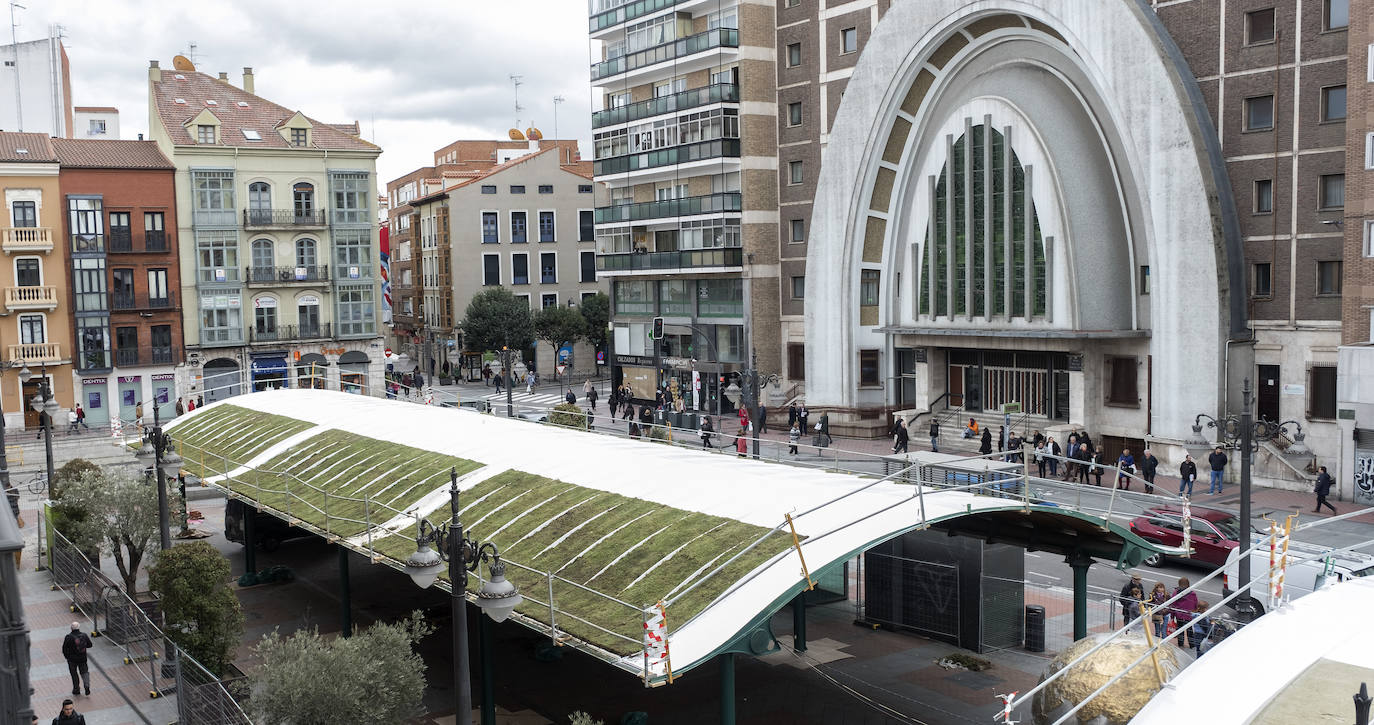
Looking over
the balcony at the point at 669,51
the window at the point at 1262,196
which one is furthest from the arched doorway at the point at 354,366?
the window at the point at 1262,196

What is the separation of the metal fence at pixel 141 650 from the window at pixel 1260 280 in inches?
1354

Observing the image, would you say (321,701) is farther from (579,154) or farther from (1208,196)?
(579,154)

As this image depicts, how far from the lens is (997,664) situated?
22.3 m

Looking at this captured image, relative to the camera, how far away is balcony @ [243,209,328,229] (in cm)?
6731

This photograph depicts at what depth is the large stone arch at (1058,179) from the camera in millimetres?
39969

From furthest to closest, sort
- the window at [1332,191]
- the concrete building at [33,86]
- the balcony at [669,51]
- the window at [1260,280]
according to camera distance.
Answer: the concrete building at [33,86] < the balcony at [669,51] < the window at [1260,280] < the window at [1332,191]

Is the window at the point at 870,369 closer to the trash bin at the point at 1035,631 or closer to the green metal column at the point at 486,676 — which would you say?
the trash bin at the point at 1035,631

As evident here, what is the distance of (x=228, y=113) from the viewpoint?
69250 millimetres

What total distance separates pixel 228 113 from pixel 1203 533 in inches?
2356

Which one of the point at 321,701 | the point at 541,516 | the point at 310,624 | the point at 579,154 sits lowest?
the point at 310,624

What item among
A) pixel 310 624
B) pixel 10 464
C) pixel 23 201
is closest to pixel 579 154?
pixel 23 201

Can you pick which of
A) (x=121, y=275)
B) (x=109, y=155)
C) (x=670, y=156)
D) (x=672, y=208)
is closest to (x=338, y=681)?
(x=672, y=208)

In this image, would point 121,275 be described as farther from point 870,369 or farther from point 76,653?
point 76,653

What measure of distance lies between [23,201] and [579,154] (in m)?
57.4
